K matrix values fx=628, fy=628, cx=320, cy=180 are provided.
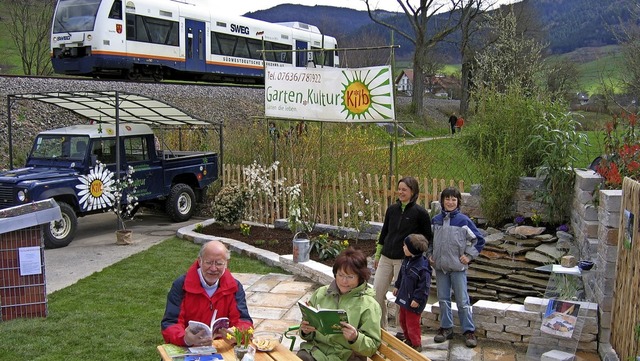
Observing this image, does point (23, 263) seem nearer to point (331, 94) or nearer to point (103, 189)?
point (103, 189)

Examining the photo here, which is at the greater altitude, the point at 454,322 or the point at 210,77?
the point at 210,77

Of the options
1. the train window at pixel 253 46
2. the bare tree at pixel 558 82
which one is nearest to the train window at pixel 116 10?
the train window at pixel 253 46

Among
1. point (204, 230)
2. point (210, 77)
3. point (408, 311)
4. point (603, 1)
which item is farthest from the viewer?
point (603, 1)

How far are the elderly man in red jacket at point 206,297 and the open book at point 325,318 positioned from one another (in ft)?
1.43

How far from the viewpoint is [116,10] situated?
57.3 feet

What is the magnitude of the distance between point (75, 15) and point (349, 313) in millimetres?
16700

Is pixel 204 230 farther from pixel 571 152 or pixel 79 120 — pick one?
pixel 79 120

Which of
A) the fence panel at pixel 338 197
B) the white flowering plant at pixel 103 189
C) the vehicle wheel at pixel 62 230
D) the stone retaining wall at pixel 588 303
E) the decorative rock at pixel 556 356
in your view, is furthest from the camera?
the white flowering plant at pixel 103 189

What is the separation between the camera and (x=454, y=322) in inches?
222

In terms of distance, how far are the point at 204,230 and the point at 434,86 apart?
2771 inches

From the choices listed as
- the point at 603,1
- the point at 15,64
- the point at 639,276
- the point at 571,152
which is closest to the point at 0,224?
the point at 639,276

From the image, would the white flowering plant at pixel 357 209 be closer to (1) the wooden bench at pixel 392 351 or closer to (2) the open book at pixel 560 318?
(2) the open book at pixel 560 318

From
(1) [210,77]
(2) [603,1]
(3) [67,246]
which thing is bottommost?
(3) [67,246]

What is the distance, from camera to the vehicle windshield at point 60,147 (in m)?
10.2
